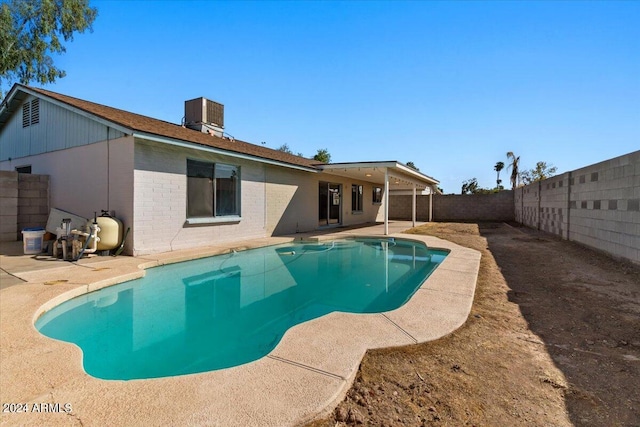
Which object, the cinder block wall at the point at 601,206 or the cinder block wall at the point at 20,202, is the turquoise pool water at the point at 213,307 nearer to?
the cinder block wall at the point at 601,206

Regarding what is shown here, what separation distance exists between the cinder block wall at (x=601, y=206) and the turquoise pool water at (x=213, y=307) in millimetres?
3668

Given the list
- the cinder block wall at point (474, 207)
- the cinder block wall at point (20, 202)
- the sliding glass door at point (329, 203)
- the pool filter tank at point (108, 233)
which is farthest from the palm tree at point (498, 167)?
the cinder block wall at point (20, 202)

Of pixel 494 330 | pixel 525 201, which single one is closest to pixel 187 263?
Result: pixel 494 330

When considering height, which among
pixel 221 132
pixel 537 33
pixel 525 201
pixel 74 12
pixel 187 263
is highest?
pixel 74 12

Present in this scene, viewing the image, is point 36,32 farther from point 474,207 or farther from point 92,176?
point 474,207

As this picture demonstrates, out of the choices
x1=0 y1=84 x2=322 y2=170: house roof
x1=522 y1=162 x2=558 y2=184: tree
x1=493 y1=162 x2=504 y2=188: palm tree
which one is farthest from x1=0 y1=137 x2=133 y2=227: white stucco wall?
x1=493 y1=162 x2=504 y2=188: palm tree

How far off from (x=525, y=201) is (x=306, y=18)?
47.4ft

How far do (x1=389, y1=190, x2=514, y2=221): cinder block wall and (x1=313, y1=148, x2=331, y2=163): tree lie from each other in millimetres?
18931

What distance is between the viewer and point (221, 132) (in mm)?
13453

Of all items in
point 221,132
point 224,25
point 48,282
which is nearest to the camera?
point 48,282

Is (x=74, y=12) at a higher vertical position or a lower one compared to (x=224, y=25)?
higher

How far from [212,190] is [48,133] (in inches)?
221

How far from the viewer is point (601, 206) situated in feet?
24.8

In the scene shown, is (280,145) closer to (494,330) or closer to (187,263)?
(187,263)
